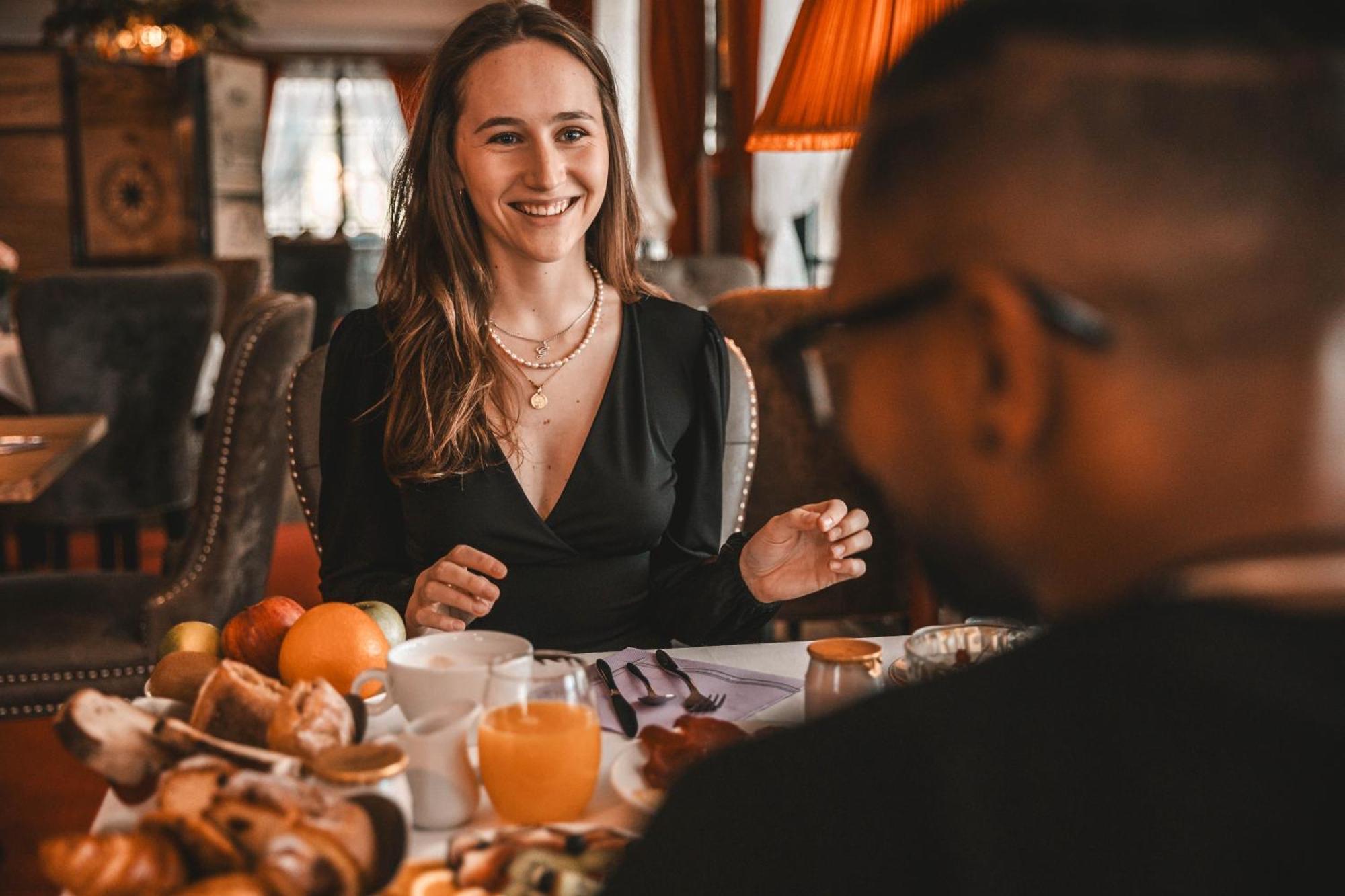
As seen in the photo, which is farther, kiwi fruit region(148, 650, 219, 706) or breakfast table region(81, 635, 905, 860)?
kiwi fruit region(148, 650, 219, 706)

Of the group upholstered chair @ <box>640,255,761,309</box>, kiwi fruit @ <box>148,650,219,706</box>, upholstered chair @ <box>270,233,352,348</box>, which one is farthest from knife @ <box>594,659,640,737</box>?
upholstered chair @ <box>270,233,352,348</box>

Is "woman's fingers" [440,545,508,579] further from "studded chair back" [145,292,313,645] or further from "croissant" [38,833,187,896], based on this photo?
"studded chair back" [145,292,313,645]

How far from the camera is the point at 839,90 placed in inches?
88.2

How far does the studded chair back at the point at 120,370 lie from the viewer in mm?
3564

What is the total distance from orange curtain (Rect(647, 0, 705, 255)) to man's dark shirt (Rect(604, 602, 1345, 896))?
5.82 metres

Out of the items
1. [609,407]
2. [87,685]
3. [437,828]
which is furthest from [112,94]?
[437,828]

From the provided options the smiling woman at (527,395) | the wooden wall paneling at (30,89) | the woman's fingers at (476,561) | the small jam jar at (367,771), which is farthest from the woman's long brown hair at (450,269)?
the wooden wall paneling at (30,89)

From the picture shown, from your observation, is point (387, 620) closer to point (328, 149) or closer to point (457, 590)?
point (457, 590)

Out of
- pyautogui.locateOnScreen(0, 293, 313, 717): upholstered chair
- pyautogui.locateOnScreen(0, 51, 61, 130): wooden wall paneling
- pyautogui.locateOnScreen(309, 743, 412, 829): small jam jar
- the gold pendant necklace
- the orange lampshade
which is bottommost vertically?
pyautogui.locateOnScreen(0, 293, 313, 717): upholstered chair

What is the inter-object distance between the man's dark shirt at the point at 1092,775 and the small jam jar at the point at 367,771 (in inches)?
15.7

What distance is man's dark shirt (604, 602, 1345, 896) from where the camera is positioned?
40 cm

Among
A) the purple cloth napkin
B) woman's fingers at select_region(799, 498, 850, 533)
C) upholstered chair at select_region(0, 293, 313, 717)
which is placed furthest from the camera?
upholstered chair at select_region(0, 293, 313, 717)

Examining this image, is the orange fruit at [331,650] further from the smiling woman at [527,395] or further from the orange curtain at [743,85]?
the orange curtain at [743,85]

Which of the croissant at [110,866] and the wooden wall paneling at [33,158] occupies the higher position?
the wooden wall paneling at [33,158]
